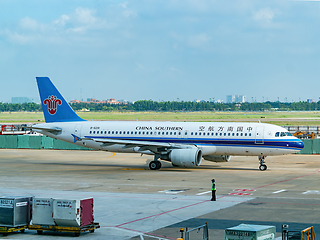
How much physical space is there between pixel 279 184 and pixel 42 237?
18328 mm

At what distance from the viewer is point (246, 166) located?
43.5 metres

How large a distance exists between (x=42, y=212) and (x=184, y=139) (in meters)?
23.2

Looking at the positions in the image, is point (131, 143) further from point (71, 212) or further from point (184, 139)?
point (71, 212)

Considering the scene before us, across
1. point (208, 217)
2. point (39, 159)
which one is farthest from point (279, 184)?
point (39, 159)

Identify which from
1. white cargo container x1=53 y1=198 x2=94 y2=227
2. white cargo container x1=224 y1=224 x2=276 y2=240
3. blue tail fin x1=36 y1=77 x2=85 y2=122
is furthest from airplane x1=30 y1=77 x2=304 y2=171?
white cargo container x1=224 y1=224 x2=276 y2=240

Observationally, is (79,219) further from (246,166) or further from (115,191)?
(246,166)

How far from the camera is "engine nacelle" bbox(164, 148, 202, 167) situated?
123 feet

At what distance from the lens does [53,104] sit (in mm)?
46094

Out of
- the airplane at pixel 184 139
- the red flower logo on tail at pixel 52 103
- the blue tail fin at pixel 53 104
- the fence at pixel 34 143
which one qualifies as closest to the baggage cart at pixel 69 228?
the airplane at pixel 184 139

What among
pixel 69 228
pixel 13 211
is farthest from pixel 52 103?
pixel 69 228

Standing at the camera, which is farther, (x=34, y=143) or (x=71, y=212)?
(x=34, y=143)

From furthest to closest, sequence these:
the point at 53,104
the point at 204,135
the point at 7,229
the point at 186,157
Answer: the point at 53,104 < the point at 204,135 < the point at 186,157 < the point at 7,229

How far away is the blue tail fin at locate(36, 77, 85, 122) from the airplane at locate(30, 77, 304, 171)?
88 cm

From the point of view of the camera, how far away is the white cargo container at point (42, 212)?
18453 mm
